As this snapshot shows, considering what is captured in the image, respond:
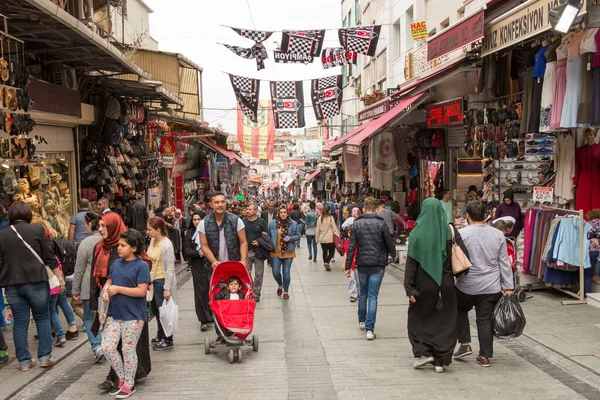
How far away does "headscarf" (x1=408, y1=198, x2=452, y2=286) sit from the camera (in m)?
6.48

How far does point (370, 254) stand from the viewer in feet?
26.8

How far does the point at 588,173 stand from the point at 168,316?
651cm

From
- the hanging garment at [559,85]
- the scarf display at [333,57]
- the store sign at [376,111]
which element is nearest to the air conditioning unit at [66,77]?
the store sign at [376,111]

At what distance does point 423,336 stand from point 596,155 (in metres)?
4.86

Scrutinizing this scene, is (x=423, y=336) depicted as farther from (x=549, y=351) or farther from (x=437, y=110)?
(x=437, y=110)

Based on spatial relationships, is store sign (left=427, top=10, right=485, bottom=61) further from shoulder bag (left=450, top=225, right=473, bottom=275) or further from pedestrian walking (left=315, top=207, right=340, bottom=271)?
shoulder bag (left=450, top=225, right=473, bottom=275)

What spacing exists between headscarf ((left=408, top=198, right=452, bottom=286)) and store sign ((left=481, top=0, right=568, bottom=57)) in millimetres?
3275

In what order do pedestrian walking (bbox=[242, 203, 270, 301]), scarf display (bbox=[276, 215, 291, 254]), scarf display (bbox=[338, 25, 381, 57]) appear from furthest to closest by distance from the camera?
scarf display (bbox=[338, 25, 381, 57]) < scarf display (bbox=[276, 215, 291, 254]) < pedestrian walking (bbox=[242, 203, 270, 301])

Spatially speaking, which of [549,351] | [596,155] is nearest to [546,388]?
[549,351]

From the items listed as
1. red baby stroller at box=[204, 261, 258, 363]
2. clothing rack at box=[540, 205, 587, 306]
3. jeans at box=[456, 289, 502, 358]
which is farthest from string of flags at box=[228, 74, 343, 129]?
jeans at box=[456, 289, 502, 358]

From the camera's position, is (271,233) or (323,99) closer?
(271,233)

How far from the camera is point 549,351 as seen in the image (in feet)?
23.7

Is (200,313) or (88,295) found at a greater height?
(88,295)

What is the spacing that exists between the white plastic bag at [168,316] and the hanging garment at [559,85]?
19.1ft
